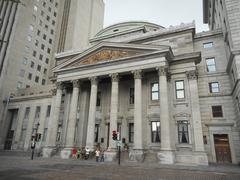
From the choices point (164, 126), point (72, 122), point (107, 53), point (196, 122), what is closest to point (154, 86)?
point (164, 126)

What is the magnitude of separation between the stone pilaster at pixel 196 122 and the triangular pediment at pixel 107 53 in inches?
238

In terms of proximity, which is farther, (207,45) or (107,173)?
(207,45)

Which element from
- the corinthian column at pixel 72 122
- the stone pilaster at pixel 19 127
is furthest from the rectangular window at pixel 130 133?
the stone pilaster at pixel 19 127

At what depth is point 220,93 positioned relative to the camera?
25281mm

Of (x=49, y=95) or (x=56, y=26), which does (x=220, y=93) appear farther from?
(x=56, y=26)

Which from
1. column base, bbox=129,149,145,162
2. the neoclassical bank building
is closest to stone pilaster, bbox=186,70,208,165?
the neoclassical bank building

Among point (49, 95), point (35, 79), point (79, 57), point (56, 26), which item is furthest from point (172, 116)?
point (56, 26)

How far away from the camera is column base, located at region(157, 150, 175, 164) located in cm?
1984

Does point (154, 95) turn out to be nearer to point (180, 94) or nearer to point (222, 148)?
point (180, 94)

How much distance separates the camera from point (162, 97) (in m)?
22.5

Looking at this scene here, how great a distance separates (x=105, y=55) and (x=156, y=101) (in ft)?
33.6

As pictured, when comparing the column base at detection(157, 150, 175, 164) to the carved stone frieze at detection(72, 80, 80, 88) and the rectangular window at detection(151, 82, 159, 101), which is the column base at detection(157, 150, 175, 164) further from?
the carved stone frieze at detection(72, 80, 80, 88)

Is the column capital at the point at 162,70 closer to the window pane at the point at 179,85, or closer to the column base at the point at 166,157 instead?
the window pane at the point at 179,85

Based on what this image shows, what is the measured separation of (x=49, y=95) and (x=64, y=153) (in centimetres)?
1718
